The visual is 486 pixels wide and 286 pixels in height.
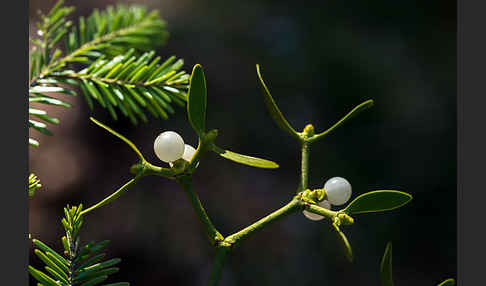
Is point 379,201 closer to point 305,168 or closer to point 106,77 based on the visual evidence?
point 305,168

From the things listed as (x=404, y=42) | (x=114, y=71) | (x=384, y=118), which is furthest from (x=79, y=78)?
(x=404, y=42)

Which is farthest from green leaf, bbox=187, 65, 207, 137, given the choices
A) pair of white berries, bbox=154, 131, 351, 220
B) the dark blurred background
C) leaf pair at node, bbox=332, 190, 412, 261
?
the dark blurred background

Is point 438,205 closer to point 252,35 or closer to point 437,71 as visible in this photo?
point 437,71

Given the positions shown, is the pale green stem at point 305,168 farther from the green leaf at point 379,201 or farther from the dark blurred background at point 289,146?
the dark blurred background at point 289,146

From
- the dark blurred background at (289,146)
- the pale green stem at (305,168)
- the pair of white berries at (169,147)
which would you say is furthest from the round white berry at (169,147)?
the dark blurred background at (289,146)

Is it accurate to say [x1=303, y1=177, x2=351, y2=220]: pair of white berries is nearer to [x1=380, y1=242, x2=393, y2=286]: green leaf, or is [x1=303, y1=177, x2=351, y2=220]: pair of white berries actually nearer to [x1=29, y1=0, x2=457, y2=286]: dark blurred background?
[x1=380, y1=242, x2=393, y2=286]: green leaf

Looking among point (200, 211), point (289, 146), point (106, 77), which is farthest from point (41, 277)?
point (289, 146)

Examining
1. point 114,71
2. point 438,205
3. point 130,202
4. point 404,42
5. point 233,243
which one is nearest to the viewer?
point 233,243
